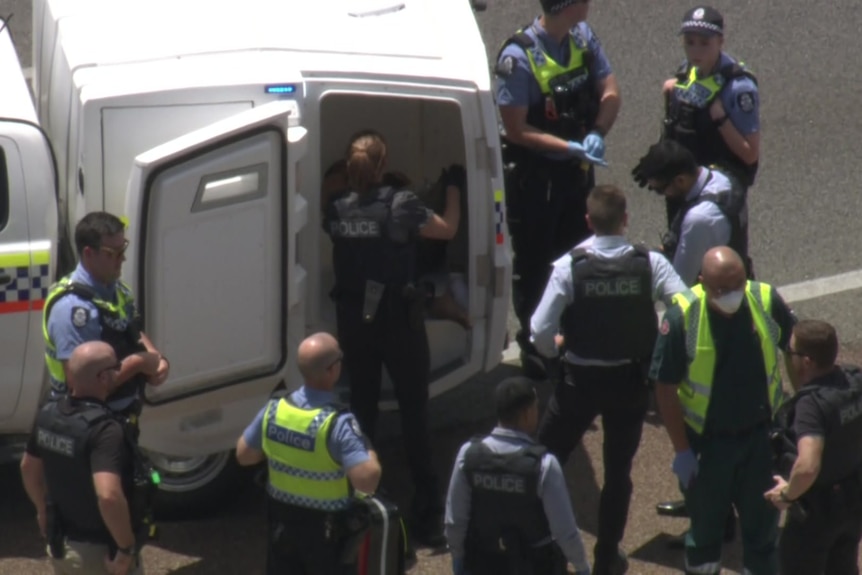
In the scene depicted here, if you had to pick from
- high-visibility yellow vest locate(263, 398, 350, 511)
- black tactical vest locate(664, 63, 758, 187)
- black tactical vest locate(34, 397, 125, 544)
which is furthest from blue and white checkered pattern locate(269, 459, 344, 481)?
black tactical vest locate(664, 63, 758, 187)

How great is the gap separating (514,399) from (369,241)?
5.10 ft

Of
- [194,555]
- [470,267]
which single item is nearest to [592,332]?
[470,267]

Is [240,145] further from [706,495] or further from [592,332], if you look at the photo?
[706,495]

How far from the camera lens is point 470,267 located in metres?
7.75

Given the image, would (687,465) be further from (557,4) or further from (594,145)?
(557,4)

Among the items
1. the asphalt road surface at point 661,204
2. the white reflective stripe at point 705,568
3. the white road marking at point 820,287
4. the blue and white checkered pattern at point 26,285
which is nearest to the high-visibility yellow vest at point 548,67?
the asphalt road surface at point 661,204

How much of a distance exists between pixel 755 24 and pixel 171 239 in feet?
24.1

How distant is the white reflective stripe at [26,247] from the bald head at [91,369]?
137cm

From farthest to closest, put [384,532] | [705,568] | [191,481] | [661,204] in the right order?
1. [661,204]
2. [191,481]
3. [705,568]
4. [384,532]

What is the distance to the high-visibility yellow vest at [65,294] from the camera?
6.62 m

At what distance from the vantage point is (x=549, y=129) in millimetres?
8727

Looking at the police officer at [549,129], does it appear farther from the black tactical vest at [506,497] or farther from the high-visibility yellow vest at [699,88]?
the black tactical vest at [506,497]

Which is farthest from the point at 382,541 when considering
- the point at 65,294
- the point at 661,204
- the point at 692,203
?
the point at 661,204

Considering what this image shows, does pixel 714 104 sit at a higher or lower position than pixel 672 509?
higher
